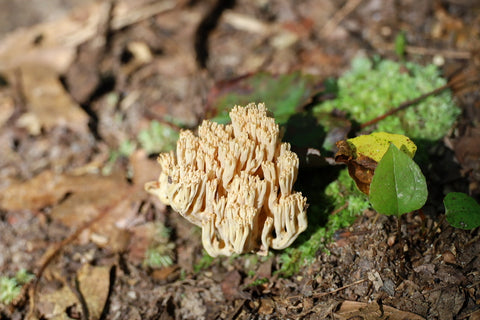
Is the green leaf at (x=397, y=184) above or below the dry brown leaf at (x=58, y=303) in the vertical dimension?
above

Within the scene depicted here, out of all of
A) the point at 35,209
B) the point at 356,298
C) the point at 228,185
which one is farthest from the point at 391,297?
the point at 35,209

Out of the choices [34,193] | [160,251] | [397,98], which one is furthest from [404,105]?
[34,193]

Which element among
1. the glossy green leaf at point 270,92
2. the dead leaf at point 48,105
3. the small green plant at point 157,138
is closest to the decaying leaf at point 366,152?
the glossy green leaf at point 270,92

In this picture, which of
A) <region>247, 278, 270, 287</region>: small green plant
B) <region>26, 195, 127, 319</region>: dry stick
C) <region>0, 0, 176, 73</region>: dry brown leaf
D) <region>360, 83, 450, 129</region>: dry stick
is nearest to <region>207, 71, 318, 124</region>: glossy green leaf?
<region>360, 83, 450, 129</region>: dry stick

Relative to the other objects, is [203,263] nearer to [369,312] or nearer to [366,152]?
[369,312]

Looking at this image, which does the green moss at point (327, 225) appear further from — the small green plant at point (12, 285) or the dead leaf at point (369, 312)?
the small green plant at point (12, 285)
